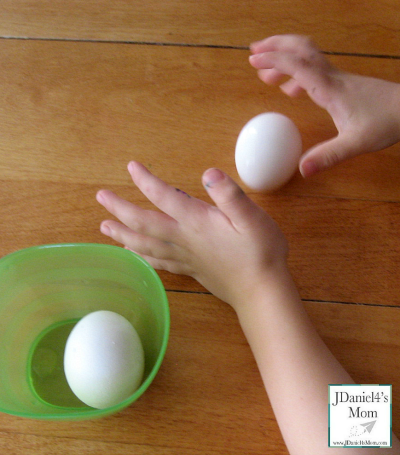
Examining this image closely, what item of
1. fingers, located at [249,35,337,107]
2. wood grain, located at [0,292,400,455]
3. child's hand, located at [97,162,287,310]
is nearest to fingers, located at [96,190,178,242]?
child's hand, located at [97,162,287,310]

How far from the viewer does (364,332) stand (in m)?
0.54

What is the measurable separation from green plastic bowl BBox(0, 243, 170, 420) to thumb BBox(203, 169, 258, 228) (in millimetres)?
120

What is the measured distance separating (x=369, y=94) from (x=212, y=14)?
307mm

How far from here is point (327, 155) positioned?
57 centimetres

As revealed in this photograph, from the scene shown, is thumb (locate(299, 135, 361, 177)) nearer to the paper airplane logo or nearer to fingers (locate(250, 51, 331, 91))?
fingers (locate(250, 51, 331, 91))

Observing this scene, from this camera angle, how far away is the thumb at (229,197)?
1.58 ft

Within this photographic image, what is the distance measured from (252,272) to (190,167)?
0.66 ft

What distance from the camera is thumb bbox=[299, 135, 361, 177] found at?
563 millimetres

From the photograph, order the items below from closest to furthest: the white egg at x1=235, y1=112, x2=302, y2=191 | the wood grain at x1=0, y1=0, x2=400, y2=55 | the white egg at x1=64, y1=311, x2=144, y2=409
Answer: the white egg at x1=64, y1=311, x2=144, y2=409 < the white egg at x1=235, y1=112, x2=302, y2=191 < the wood grain at x1=0, y1=0, x2=400, y2=55

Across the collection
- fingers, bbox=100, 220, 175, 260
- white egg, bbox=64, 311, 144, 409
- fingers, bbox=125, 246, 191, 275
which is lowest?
white egg, bbox=64, 311, 144, 409

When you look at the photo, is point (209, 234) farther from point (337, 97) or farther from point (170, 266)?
point (337, 97)

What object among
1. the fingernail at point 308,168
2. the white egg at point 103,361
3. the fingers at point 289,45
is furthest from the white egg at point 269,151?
the white egg at point 103,361

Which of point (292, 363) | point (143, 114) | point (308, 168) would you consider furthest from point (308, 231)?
point (143, 114)

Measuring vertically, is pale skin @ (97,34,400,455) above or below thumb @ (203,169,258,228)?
below
